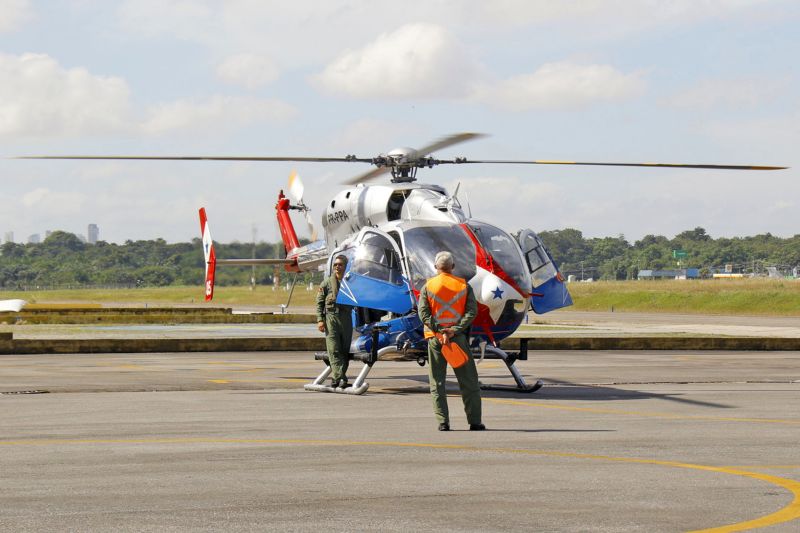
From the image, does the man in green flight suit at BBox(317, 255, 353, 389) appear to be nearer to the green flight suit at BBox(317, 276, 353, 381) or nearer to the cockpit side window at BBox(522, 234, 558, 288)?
the green flight suit at BBox(317, 276, 353, 381)

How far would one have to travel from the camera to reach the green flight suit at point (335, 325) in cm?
1805

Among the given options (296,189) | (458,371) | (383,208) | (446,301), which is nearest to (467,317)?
(446,301)

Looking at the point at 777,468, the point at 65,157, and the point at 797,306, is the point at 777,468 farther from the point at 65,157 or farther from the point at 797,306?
the point at 797,306

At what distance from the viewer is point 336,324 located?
715 inches

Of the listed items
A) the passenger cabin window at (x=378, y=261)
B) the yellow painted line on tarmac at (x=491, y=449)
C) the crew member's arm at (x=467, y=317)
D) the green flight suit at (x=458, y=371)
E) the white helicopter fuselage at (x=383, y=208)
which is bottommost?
the yellow painted line on tarmac at (x=491, y=449)

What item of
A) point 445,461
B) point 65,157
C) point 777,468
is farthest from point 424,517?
point 65,157

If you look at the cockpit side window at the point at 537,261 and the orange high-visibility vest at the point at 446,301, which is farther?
the cockpit side window at the point at 537,261

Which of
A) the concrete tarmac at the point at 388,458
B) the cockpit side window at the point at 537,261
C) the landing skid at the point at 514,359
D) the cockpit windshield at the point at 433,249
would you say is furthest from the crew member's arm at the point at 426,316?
the cockpit side window at the point at 537,261

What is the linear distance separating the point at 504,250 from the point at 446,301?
15.3ft

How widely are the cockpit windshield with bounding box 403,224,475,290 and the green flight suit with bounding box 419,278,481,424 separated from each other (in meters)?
3.80

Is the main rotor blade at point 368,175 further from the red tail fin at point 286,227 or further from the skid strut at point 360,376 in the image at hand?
the red tail fin at point 286,227

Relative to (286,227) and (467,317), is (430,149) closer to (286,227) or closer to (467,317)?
(467,317)

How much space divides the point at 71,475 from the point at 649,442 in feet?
18.6

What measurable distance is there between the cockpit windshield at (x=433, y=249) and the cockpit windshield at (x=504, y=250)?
30cm
